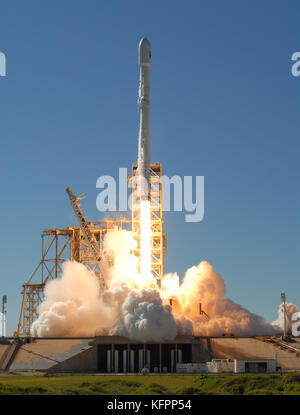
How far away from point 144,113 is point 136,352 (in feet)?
100

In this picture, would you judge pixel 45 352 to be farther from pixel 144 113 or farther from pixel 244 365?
pixel 144 113

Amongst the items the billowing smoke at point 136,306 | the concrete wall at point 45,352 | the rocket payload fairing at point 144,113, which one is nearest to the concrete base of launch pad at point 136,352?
the concrete wall at point 45,352

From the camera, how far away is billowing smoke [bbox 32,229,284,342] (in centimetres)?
10156

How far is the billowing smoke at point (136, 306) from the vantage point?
101562 mm

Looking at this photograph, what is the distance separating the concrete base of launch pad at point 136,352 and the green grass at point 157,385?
668 inches

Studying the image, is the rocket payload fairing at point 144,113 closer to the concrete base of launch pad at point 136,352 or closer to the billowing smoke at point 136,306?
the billowing smoke at point 136,306

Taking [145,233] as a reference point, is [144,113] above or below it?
above

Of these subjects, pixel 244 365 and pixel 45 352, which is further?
pixel 45 352

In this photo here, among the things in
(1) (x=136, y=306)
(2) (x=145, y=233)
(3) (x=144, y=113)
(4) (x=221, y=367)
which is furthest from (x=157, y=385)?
(3) (x=144, y=113)

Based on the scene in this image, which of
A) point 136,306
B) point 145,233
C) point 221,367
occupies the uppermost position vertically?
point 145,233

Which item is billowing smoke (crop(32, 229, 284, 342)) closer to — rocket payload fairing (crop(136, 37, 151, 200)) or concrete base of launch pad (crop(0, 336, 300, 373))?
concrete base of launch pad (crop(0, 336, 300, 373))

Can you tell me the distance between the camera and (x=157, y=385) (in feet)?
245

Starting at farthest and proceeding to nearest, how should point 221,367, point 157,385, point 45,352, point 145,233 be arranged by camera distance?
point 145,233 < point 45,352 < point 221,367 < point 157,385
